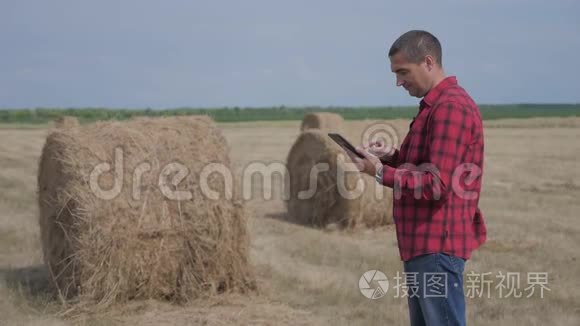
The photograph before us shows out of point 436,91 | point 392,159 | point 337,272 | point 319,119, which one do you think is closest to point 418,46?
point 436,91

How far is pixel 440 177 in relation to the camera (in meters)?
3.13

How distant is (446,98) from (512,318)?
3.52m

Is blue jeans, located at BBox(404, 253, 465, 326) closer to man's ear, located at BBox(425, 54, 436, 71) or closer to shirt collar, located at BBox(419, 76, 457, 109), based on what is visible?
shirt collar, located at BBox(419, 76, 457, 109)

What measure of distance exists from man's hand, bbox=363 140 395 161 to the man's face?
0.32m

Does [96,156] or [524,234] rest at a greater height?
[96,156]

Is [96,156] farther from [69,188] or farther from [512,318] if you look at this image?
[512,318]

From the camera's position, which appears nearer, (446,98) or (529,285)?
(446,98)

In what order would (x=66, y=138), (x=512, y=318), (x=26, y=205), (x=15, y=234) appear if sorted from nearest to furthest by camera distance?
(x=512, y=318), (x=66, y=138), (x=15, y=234), (x=26, y=205)

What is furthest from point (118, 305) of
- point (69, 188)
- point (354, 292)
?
point (354, 292)

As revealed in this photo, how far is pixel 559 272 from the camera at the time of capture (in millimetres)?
7723

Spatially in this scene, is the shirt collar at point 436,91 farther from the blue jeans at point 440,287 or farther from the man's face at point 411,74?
the blue jeans at point 440,287

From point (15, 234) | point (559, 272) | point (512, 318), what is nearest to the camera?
point (512, 318)

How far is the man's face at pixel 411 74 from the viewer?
3299 millimetres

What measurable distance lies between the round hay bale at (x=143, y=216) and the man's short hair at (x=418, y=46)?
13.1 ft
